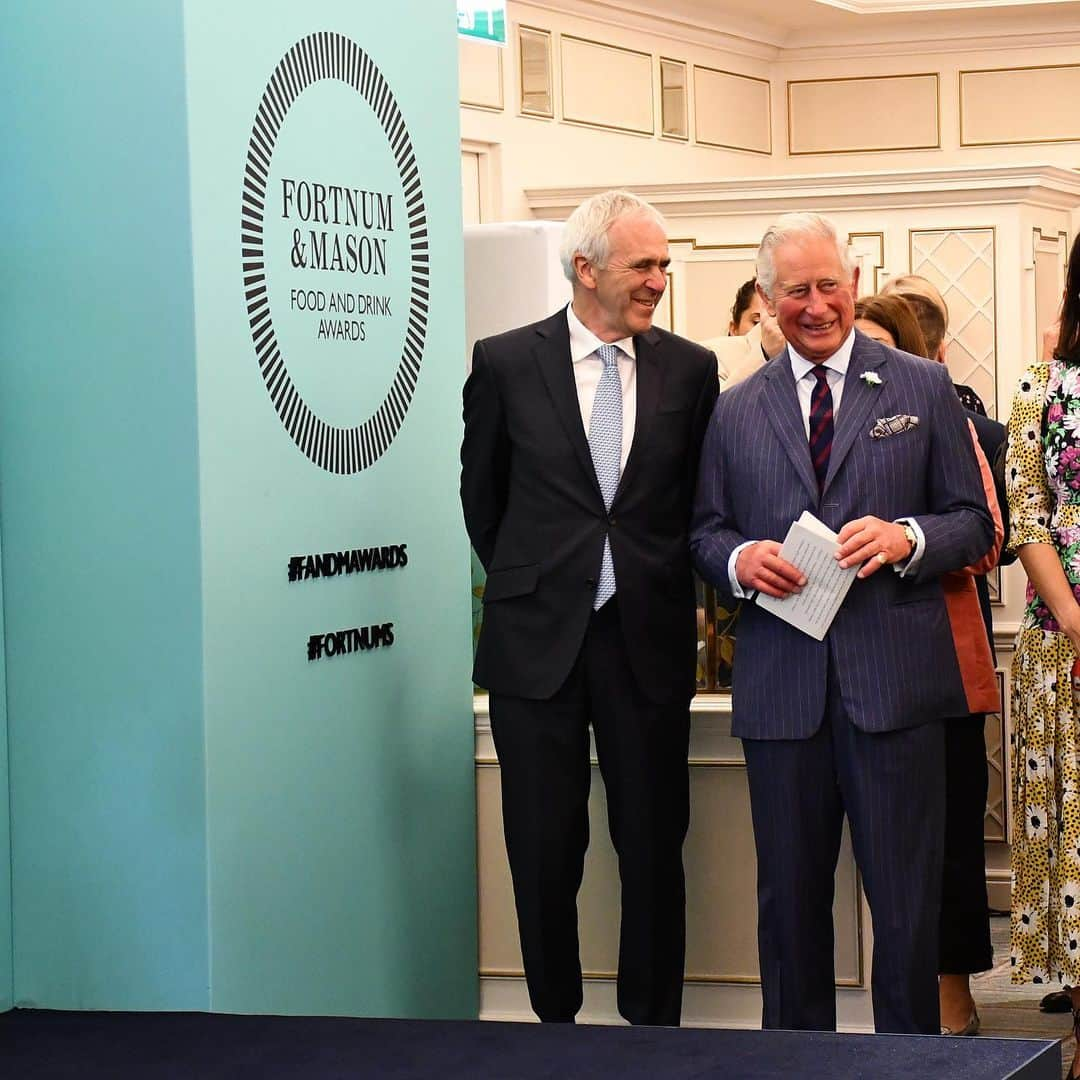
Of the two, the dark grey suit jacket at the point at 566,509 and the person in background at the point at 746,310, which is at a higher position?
the person in background at the point at 746,310

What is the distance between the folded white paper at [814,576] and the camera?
10.00 feet

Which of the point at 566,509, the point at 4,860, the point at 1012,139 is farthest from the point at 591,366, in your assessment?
the point at 1012,139

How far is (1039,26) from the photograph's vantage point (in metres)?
9.90

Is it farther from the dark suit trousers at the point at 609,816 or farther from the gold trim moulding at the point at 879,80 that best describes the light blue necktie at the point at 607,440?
the gold trim moulding at the point at 879,80

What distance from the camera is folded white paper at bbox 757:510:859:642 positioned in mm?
3047

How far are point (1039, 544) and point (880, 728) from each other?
27.9 inches

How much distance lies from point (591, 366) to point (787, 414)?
0.43 meters

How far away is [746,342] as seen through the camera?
5.04 m

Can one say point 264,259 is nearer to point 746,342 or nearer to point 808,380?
point 808,380

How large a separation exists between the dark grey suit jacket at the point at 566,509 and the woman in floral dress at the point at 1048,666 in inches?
25.9

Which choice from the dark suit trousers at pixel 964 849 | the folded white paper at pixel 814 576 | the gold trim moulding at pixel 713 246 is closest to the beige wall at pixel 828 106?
the gold trim moulding at pixel 713 246

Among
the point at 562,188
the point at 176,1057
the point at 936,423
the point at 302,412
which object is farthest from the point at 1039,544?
the point at 562,188

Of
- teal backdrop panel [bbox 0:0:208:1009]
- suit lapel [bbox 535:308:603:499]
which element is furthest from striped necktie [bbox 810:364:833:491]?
teal backdrop panel [bbox 0:0:208:1009]

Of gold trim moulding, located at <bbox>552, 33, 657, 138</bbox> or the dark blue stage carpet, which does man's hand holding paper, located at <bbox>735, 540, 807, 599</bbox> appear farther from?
gold trim moulding, located at <bbox>552, 33, 657, 138</bbox>
